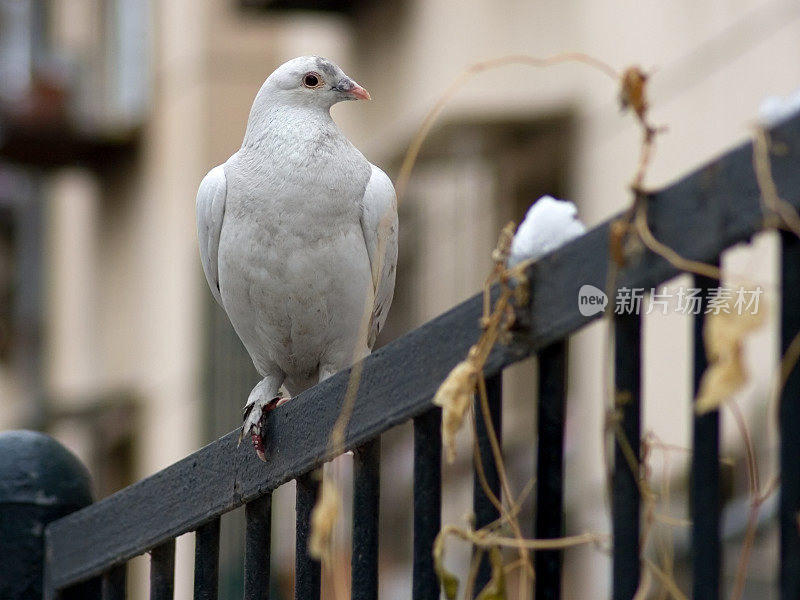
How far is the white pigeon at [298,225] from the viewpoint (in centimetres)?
284

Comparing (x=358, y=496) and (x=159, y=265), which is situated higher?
(x=159, y=265)

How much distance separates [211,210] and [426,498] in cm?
141

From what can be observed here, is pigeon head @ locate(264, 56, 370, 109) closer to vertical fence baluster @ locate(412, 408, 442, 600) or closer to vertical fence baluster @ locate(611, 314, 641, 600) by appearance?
vertical fence baluster @ locate(412, 408, 442, 600)

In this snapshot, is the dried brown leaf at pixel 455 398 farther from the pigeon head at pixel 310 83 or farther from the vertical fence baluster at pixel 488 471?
the pigeon head at pixel 310 83

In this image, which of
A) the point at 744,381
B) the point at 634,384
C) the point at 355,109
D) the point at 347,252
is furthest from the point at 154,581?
the point at 355,109

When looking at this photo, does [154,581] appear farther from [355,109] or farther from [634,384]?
[355,109]

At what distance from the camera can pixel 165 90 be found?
1264 centimetres

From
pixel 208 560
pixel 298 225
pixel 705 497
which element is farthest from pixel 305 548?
pixel 298 225

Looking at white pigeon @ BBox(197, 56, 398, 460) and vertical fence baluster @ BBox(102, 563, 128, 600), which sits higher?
white pigeon @ BBox(197, 56, 398, 460)

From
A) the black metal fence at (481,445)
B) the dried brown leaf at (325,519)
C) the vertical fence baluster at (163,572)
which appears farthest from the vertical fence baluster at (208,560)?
the dried brown leaf at (325,519)

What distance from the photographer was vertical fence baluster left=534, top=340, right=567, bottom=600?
1.57 m

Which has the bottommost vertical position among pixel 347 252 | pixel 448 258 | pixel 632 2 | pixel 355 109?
pixel 347 252

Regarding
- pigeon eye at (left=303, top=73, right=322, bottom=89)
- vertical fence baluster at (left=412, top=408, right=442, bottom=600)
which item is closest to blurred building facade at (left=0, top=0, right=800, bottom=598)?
pigeon eye at (left=303, top=73, right=322, bottom=89)

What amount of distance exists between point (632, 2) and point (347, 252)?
14.4ft
